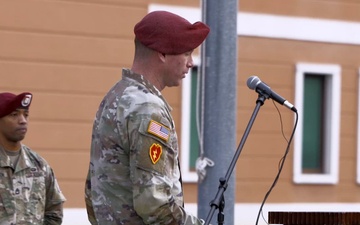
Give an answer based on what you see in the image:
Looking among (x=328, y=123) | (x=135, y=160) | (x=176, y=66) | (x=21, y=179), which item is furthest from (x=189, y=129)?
(x=135, y=160)

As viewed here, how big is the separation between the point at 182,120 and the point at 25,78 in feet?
5.05

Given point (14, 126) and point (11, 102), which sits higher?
point (11, 102)

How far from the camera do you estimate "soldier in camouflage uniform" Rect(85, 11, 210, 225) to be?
367 centimetres

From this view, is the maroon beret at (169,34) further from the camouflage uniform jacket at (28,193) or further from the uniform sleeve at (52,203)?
the uniform sleeve at (52,203)

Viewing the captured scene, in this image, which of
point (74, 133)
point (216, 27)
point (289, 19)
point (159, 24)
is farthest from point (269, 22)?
point (159, 24)

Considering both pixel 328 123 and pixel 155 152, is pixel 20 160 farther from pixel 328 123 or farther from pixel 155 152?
pixel 328 123

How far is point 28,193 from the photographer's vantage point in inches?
239

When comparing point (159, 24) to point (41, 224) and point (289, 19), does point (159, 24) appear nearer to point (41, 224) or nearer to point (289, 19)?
point (41, 224)

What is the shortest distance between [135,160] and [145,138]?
0.08 meters

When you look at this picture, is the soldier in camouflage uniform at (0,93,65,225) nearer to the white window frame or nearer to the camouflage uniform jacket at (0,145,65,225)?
the camouflage uniform jacket at (0,145,65,225)

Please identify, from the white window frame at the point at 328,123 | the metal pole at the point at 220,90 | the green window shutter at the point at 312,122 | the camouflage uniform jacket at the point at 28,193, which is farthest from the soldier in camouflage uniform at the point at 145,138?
the green window shutter at the point at 312,122

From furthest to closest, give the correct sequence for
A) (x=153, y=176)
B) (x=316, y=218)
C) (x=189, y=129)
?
1. (x=189, y=129)
2. (x=316, y=218)
3. (x=153, y=176)

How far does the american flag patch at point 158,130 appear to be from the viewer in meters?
3.67

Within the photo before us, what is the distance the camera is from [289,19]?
1051 centimetres
